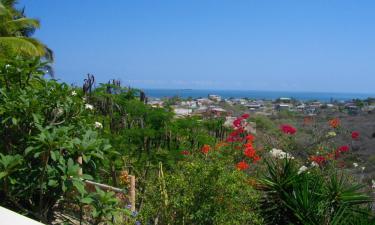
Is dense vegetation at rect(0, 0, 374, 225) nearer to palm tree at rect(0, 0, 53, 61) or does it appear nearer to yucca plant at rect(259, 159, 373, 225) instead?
yucca plant at rect(259, 159, 373, 225)

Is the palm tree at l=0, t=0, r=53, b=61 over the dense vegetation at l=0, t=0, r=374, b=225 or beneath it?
over

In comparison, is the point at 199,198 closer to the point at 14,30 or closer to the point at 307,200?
the point at 307,200

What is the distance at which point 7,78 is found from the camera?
19.1 ft

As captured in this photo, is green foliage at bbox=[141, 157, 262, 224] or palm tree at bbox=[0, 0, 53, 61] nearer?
green foliage at bbox=[141, 157, 262, 224]

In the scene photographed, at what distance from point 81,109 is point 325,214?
295 centimetres

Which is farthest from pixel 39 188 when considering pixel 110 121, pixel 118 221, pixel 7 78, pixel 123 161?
pixel 110 121

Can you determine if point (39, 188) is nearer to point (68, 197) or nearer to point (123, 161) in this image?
point (68, 197)

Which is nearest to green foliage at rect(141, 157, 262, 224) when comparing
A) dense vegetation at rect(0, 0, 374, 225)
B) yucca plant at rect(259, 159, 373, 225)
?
dense vegetation at rect(0, 0, 374, 225)

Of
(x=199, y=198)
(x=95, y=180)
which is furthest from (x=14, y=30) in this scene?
(x=199, y=198)

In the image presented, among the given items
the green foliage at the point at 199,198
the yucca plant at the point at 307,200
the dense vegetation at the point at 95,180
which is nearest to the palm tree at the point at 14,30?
the dense vegetation at the point at 95,180

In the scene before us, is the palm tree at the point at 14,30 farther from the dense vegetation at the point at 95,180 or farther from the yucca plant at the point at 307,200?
the yucca plant at the point at 307,200

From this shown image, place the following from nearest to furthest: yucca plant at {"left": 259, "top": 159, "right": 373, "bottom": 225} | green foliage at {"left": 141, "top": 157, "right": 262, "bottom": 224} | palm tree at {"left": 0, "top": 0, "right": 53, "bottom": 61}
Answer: green foliage at {"left": 141, "top": 157, "right": 262, "bottom": 224}
yucca plant at {"left": 259, "top": 159, "right": 373, "bottom": 225}
palm tree at {"left": 0, "top": 0, "right": 53, "bottom": 61}

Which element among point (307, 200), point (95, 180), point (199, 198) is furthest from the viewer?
point (95, 180)

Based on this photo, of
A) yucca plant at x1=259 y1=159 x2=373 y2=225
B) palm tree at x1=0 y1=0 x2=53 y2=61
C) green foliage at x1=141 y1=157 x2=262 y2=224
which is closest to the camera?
green foliage at x1=141 y1=157 x2=262 y2=224
